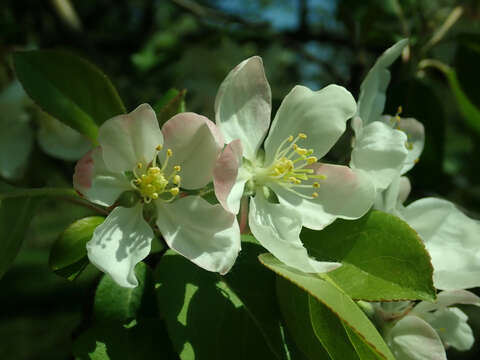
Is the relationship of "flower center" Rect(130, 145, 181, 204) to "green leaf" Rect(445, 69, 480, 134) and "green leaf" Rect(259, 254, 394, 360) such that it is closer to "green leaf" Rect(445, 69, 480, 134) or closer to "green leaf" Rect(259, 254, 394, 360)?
"green leaf" Rect(259, 254, 394, 360)

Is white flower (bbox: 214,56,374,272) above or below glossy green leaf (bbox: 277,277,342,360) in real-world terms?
above

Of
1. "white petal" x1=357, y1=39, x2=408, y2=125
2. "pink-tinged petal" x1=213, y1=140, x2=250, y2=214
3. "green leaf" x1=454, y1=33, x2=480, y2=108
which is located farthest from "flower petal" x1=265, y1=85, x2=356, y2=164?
Result: "green leaf" x1=454, y1=33, x2=480, y2=108

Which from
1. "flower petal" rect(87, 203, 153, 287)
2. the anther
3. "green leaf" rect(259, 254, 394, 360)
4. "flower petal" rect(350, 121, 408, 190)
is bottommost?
"flower petal" rect(87, 203, 153, 287)

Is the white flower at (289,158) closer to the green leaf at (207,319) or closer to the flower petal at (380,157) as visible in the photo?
A: the flower petal at (380,157)

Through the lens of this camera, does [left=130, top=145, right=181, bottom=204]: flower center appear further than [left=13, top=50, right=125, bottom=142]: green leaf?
No

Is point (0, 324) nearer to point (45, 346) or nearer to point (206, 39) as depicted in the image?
point (45, 346)

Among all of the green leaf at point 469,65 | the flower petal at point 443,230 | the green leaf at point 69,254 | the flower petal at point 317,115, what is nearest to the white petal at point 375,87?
the flower petal at point 317,115

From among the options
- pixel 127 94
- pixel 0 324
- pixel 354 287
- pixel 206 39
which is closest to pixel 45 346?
pixel 0 324
